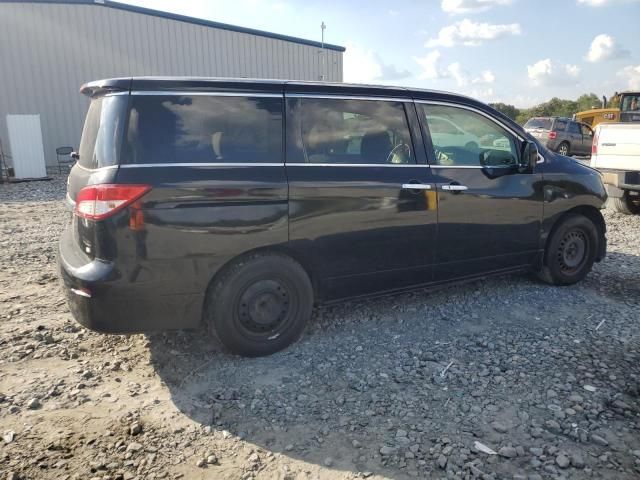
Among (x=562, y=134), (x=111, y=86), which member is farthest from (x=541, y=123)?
(x=111, y=86)

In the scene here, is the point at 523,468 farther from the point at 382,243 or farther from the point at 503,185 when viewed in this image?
the point at 503,185

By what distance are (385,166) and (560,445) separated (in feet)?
7.26

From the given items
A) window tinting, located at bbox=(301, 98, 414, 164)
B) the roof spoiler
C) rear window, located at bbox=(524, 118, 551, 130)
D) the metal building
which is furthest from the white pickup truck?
the metal building

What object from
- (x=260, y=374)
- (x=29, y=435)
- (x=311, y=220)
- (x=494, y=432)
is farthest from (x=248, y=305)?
(x=494, y=432)

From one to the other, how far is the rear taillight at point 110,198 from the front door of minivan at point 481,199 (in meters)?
2.32

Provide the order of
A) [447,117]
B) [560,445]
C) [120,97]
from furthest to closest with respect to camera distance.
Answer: [447,117], [120,97], [560,445]

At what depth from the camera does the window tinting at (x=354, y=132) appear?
373 cm

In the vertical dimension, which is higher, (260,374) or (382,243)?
(382,243)

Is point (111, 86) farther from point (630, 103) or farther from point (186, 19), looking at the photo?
point (630, 103)

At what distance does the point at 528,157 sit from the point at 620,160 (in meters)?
4.83

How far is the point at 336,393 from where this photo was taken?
3238mm

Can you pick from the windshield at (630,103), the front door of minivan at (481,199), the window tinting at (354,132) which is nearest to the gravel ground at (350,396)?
the front door of minivan at (481,199)

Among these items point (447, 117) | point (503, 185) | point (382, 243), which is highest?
point (447, 117)

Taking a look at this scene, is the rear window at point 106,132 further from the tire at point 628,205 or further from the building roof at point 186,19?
the building roof at point 186,19
